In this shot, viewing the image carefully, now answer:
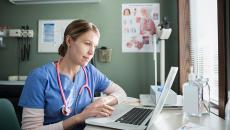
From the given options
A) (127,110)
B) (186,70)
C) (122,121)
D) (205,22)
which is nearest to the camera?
(122,121)

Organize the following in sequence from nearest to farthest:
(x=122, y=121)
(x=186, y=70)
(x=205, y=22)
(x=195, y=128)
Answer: (x=195, y=128)
(x=122, y=121)
(x=205, y=22)
(x=186, y=70)

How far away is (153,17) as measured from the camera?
267 cm

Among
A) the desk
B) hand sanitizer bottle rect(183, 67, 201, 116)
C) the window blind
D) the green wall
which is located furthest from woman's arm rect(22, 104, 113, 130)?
the green wall

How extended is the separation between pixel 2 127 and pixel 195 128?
31.8 inches

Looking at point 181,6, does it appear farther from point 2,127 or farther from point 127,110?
point 2,127

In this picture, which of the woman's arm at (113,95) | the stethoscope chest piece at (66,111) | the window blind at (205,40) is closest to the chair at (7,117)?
the stethoscope chest piece at (66,111)

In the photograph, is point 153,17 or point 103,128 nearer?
point 103,128

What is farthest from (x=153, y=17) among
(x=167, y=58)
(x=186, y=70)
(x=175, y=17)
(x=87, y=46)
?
(x=87, y=46)

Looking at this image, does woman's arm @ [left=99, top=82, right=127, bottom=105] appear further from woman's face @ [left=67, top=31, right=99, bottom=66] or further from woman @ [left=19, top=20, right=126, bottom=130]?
woman's face @ [left=67, top=31, right=99, bottom=66]

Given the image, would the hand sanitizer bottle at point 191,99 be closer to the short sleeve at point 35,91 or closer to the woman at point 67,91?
the woman at point 67,91

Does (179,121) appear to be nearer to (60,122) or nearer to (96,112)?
(96,112)

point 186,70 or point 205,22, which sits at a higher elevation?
point 205,22

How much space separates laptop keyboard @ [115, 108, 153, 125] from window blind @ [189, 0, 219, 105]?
20.3 inches

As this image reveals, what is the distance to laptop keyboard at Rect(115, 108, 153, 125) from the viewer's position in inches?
38.8
